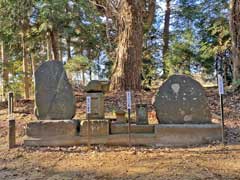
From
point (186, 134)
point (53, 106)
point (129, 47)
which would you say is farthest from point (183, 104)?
point (129, 47)

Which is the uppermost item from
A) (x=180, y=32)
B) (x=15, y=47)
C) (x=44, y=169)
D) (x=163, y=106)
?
(x=180, y=32)

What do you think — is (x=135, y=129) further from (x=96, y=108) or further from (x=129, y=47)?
(x=129, y=47)

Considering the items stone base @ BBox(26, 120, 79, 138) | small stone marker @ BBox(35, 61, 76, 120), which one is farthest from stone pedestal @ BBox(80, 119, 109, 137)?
small stone marker @ BBox(35, 61, 76, 120)

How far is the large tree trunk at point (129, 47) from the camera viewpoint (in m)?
7.69

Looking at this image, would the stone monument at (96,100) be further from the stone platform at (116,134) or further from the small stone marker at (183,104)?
the small stone marker at (183,104)

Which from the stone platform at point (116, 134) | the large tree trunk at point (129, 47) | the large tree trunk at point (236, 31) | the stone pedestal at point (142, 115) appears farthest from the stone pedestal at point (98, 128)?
the large tree trunk at point (236, 31)

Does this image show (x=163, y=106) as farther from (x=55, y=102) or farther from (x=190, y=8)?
(x=190, y=8)

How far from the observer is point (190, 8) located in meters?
13.5

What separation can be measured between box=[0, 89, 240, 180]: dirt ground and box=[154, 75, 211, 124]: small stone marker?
532 mm

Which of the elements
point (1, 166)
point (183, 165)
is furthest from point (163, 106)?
point (1, 166)

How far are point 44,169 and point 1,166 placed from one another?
666 mm

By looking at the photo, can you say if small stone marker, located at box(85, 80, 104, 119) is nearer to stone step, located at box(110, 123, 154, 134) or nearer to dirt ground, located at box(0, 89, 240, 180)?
stone step, located at box(110, 123, 154, 134)

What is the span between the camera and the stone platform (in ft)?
15.6

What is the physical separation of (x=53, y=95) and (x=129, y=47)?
3.21 m
